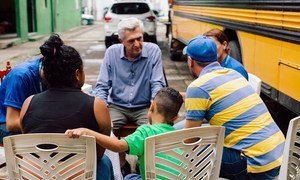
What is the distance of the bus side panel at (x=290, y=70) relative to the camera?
3.90 metres

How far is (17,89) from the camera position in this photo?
3.21m

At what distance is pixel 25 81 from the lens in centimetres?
326

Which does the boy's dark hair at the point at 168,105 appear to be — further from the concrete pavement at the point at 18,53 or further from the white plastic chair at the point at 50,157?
the concrete pavement at the point at 18,53

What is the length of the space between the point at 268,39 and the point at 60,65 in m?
2.81

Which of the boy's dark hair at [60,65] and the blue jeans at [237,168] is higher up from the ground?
the boy's dark hair at [60,65]

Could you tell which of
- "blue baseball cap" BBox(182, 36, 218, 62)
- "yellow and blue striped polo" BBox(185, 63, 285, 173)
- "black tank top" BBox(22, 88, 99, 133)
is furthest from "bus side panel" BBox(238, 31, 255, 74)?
"black tank top" BBox(22, 88, 99, 133)

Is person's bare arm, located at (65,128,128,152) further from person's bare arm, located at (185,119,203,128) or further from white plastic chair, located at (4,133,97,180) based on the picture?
person's bare arm, located at (185,119,203,128)

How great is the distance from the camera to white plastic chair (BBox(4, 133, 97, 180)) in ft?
7.22

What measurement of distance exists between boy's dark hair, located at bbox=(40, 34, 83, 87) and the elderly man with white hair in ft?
4.58

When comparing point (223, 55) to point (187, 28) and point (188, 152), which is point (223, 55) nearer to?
point (188, 152)

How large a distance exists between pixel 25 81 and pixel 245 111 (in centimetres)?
164

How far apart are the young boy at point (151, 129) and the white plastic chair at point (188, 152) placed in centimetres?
20

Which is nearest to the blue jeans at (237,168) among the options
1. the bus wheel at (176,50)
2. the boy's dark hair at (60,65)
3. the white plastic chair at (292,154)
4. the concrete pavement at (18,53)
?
the white plastic chair at (292,154)

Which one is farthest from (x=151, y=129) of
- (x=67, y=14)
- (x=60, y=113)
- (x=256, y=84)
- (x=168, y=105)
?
(x=67, y=14)
